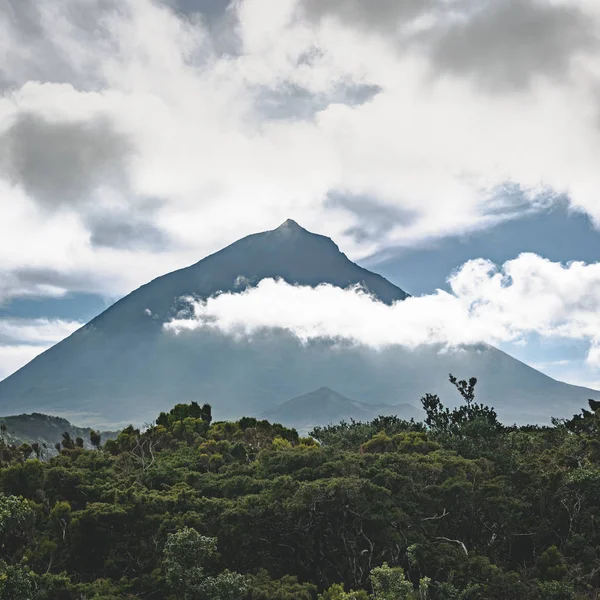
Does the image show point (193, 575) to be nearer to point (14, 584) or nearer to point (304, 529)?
point (14, 584)

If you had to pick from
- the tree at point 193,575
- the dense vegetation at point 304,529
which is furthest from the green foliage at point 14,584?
the tree at point 193,575

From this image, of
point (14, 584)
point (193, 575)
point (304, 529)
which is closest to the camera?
point (14, 584)

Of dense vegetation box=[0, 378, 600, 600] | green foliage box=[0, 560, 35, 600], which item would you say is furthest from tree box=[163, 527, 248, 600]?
green foliage box=[0, 560, 35, 600]

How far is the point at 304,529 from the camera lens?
19.9m

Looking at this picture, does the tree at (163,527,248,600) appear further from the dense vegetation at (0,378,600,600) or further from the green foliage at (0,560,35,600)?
the green foliage at (0,560,35,600)

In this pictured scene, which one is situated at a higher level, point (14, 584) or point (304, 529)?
point (304, 529)

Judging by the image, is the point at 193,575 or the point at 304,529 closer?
the point at 193,575

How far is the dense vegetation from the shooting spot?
16.2 metres

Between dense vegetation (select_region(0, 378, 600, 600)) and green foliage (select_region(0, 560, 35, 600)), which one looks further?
dense vegetation (select_region(0, 378, 600, 600))

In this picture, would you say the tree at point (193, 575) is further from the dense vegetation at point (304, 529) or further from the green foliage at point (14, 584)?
the green foliage at point (14, 584)

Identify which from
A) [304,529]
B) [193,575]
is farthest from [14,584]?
[304,529]

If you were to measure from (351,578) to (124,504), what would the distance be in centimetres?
777

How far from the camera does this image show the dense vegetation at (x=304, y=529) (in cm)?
1617

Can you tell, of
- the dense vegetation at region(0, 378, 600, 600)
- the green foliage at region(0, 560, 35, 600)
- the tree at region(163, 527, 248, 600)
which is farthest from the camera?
the dense vegetation at region(0, 378, 600, 600)
